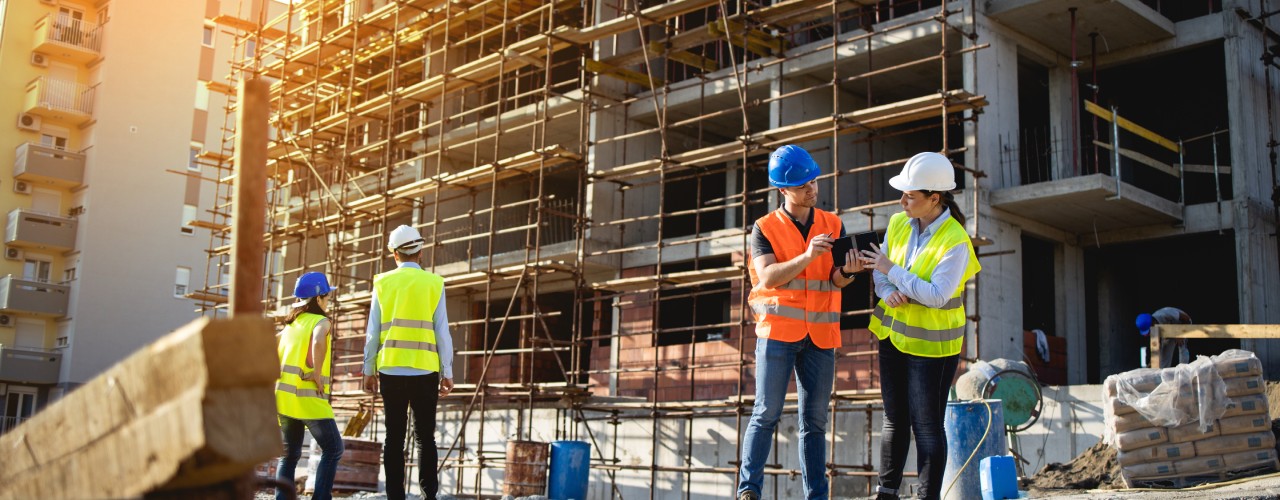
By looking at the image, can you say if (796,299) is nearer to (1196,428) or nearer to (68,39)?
(1196,428)

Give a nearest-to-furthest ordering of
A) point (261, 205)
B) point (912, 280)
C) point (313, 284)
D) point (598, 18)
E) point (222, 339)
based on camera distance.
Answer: point (222, 339)
point (261, 205)
point (912, 280)
point (313, 284)
point (598, 18)

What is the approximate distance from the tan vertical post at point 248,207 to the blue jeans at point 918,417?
133 inches

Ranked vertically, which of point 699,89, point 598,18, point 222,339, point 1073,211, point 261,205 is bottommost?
point 222,339

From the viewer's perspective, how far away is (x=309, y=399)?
7.71 m

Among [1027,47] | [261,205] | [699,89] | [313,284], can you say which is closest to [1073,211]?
[1027,47]

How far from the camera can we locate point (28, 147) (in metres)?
41.3

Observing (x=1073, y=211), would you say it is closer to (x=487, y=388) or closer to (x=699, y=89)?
(x=699, y=89)

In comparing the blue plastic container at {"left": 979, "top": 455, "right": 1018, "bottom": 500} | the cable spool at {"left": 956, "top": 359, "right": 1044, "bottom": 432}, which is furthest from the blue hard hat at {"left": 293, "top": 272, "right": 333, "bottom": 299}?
the cable spool at {"left": 956, "top": 359, "right": 1044, "bottom": 432}

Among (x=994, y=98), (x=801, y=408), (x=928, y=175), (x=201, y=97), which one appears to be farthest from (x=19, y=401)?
(x=928, y=175)

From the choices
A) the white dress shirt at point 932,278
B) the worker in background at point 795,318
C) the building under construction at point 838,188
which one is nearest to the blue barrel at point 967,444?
the worker in background at point 795,318

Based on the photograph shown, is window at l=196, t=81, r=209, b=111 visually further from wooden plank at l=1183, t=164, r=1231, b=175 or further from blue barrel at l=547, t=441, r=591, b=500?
wooden plank at l=1183, t=164, r=1231, b=175

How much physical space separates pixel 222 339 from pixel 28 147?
142 feet

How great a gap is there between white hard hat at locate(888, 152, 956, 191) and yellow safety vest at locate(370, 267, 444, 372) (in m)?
3.02

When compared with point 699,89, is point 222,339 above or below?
below
